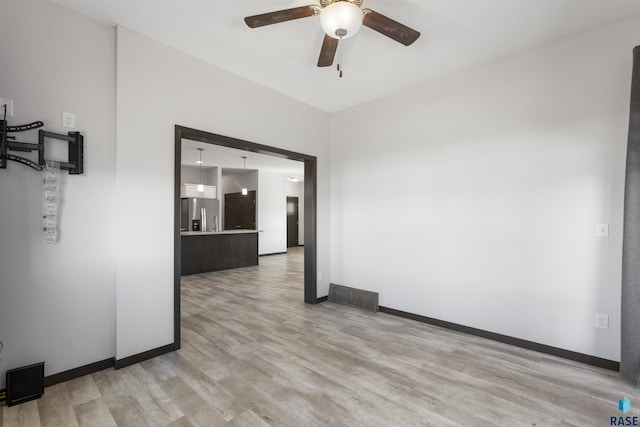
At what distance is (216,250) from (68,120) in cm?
486

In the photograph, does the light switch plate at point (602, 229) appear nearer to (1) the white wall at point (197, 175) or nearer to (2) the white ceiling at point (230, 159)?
(2) the white ceiling at point (230, 159)

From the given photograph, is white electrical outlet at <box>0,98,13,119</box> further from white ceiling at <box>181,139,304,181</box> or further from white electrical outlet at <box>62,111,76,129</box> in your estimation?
white ceiling at <box>181,139,304,181</box>

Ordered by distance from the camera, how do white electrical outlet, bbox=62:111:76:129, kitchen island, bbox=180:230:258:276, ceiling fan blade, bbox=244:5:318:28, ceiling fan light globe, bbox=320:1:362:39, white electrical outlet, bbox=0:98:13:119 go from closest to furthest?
1. ceiling fan light globe, bbox=320:1:362:39
2. ceiling fan blade, bbox=244:5:318:28
3. white electrical outlet, bbox=0:98:13:119
4. white electrical outlet, bbox=62:111:76:129
5. kitchen island, bbox=180:230:258:276

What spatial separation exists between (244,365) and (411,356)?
150cm

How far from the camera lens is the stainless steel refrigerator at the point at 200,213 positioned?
8.05m

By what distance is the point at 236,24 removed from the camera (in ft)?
8.31

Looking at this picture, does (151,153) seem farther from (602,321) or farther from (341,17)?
(602,321)

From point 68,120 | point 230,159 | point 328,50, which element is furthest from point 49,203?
point 230,159

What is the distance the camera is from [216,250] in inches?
273

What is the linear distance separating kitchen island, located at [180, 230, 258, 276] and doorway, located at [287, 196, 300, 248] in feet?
13.9

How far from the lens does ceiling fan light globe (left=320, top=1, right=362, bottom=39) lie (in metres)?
1.84

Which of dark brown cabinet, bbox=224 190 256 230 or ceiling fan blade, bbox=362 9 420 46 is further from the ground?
ceiling fan blade, bbox=362 9 420 46

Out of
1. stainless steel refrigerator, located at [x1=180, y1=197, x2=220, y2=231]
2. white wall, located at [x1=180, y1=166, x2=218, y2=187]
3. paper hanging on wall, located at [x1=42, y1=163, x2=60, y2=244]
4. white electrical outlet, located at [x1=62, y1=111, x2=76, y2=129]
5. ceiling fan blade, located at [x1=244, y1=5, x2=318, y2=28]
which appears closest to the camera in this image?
ceiling fan blade, located at [x1=244, y1=5, x2=318, y2=28]

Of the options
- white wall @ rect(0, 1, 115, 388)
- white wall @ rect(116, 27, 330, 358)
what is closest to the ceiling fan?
white wall @ rect(116, 27, 330, 358)
